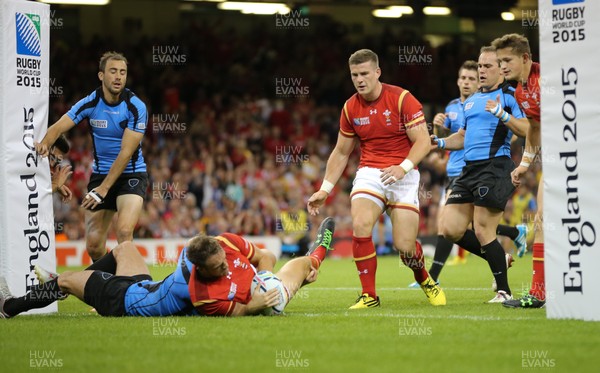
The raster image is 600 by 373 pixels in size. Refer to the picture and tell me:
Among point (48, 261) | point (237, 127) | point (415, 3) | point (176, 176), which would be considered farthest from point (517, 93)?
point (415, 3)

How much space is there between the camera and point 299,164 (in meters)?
24.7

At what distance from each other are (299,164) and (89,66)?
6.80 meters

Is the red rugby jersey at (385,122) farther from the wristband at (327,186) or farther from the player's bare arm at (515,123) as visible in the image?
the player's bare arm at (515,123)

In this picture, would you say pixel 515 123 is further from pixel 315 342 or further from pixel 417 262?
pixel 315 342

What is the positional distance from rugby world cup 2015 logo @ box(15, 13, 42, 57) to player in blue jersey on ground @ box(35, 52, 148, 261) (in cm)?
91

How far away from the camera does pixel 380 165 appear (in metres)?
10.1

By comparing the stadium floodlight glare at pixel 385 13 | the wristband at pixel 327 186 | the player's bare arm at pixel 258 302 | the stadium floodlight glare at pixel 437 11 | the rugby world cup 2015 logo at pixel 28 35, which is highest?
the stadium floodlight glare at pixel 437 11

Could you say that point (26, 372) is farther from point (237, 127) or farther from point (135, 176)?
point (237, 127)

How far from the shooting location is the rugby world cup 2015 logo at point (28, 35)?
31.3ft

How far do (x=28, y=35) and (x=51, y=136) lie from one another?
3.58ft

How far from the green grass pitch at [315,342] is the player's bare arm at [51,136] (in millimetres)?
1742

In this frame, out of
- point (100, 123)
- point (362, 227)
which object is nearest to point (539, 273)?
point (362, 227)

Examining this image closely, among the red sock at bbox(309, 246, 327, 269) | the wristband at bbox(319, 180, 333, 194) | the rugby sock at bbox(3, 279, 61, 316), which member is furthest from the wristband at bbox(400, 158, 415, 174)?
the rugby sock at bbox(3, 279, 61, 316)

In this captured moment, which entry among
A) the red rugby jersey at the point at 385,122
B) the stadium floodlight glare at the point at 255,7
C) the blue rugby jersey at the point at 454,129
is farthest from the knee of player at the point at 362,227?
the stadium floodlight glare at the point at 255,7
